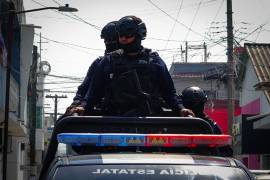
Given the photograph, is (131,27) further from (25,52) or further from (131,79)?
(25,52)

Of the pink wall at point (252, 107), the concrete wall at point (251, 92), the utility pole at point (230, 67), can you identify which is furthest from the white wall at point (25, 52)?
the pink wall at point (252, 107)

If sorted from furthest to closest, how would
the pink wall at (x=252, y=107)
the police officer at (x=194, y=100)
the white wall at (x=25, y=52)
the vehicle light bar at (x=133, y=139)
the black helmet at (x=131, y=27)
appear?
the pink wall at (x=252, y=107)
the white wall at (x=25, y=52)
the police officer at (x=194, y=100)
the black helmet at (x=131, y=27)
the vehicle light bar at (x=133, y=139)

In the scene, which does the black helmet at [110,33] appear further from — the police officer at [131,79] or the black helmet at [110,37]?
the police officer at [131,79]

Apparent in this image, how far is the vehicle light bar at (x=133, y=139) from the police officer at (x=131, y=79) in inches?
57.1

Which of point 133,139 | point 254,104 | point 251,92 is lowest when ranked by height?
point 133,139

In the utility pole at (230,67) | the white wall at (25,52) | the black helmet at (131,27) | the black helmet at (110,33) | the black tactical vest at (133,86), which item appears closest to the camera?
the black tactical vest at (133,86)

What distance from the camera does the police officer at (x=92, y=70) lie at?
20.9 feet

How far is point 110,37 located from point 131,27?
1.14 meters

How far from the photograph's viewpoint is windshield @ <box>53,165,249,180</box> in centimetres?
427

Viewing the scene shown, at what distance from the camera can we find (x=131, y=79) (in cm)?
626

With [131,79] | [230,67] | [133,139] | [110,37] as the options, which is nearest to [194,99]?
[110,37]

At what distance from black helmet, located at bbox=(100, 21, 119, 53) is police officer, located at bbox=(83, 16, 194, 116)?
33.9 inches

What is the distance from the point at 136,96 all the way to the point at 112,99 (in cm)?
26

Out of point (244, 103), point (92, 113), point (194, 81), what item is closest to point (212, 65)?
point (194, 81)
